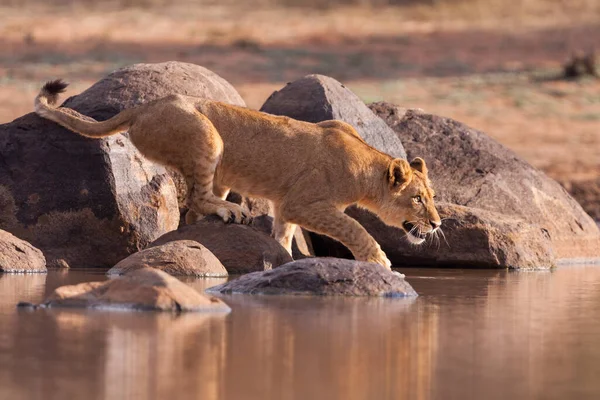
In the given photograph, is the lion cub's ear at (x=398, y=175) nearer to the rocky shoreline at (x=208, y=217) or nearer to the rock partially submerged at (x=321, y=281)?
the rocky shoreline at (x=208, y=217)

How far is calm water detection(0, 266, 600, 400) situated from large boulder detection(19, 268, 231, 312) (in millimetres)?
164

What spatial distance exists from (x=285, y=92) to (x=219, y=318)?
6.83 meters

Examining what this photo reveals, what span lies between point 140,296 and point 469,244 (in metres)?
5.73

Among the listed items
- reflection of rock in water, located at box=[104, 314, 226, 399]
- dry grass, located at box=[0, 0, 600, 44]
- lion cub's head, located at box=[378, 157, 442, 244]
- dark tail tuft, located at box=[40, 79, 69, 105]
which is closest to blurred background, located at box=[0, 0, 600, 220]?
dry grass, located at box=[0, 0, 600, 44]

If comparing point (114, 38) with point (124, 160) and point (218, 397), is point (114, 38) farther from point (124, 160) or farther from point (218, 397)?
point (218, 397)

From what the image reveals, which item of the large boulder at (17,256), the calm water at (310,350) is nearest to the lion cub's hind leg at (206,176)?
the large boulder at (17,256)

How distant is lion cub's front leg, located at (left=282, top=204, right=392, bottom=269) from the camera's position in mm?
12141

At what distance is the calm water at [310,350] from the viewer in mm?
6625

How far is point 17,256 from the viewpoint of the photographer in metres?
12.0

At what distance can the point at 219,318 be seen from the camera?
8875 millimetres

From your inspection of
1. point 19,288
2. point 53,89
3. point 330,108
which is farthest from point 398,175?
point 19,288

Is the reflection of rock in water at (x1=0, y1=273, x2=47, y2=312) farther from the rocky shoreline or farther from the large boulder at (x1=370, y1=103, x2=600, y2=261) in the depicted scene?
the large boulder at (x1=370, y1=103, x2=600, y2=261)

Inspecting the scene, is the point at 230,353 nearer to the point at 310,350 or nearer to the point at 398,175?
the point at 310,350

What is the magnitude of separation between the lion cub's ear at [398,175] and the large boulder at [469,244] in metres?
1.47
